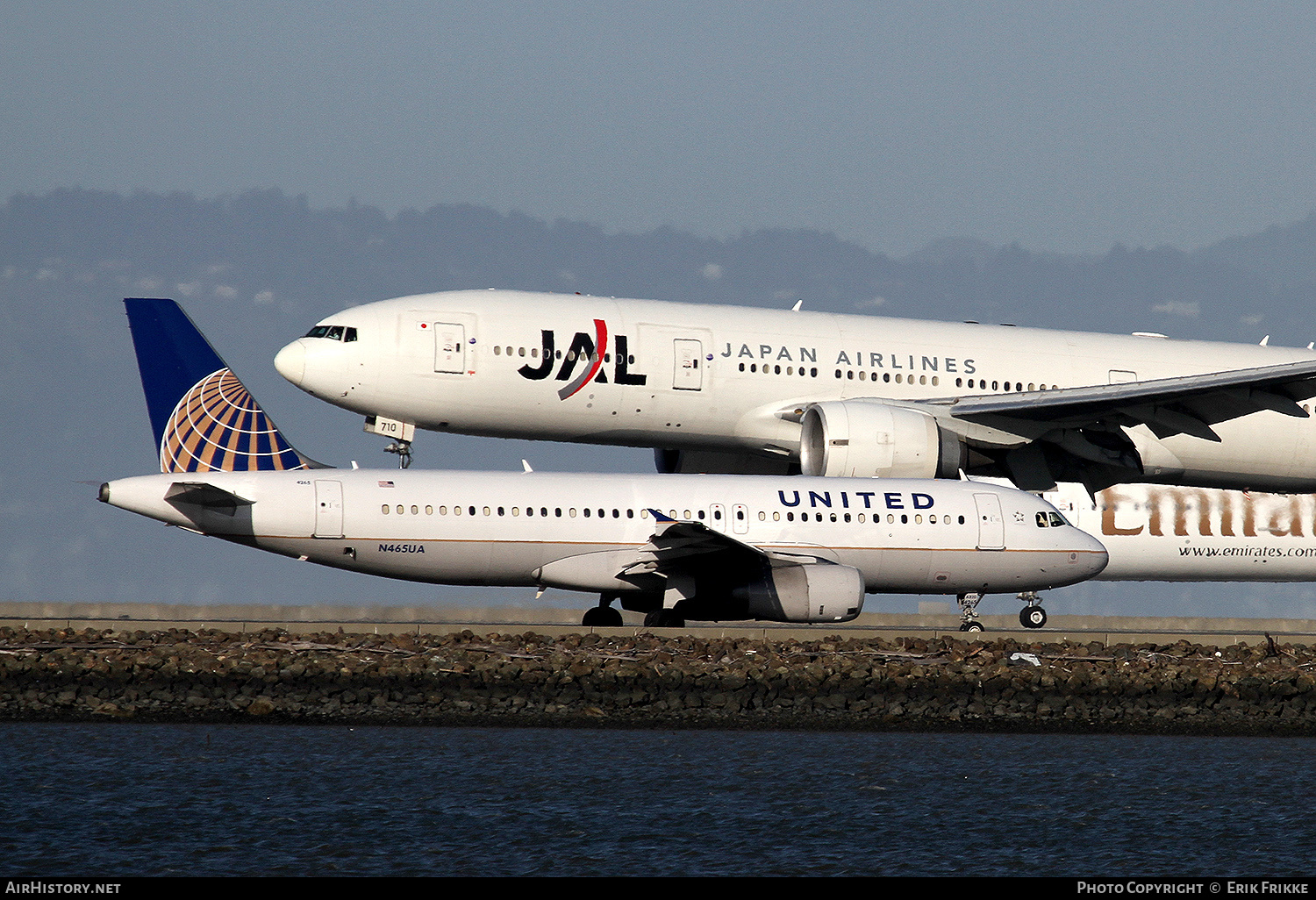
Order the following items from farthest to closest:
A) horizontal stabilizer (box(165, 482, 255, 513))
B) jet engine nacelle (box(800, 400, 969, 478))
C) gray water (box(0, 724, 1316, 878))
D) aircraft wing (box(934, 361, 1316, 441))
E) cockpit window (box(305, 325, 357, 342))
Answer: aircraft wing (box(934, 361, 1316, 441)) → jet engine nacelle (box(800, 400, 969, 478)) → cockpit window (box(305, 325, 357, 342)) → horizontal stabilizer (box(165, 482, 255, 513)) → gray water (box(0, 724, 1316, 878))

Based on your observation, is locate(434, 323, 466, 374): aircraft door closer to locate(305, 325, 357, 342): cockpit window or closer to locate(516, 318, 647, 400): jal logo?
locate(516, 318, 647, 400): jal logo

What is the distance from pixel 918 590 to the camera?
4028 centimetres

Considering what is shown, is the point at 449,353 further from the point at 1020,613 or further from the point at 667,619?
the point at 1020,613

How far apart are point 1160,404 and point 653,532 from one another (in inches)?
548

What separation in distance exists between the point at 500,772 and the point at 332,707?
635cm

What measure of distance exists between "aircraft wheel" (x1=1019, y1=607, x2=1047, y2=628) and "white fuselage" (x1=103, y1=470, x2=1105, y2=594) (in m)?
9.86

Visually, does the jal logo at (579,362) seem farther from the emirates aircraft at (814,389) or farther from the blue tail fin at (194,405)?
the blue tail fin at (194,405)

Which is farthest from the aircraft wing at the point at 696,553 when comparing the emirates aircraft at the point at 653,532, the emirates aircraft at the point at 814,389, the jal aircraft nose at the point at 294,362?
the jal aircraft nose at the point at 294,362

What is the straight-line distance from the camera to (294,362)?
41.4m

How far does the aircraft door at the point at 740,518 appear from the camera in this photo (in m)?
38.8

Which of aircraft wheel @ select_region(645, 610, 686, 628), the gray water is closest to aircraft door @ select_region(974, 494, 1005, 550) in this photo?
the gray water

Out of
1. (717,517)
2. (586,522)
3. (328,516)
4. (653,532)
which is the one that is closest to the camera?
(328,516)

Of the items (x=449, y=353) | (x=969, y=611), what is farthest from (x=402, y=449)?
(x=969, y=611)

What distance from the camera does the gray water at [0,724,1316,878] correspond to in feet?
77.7
